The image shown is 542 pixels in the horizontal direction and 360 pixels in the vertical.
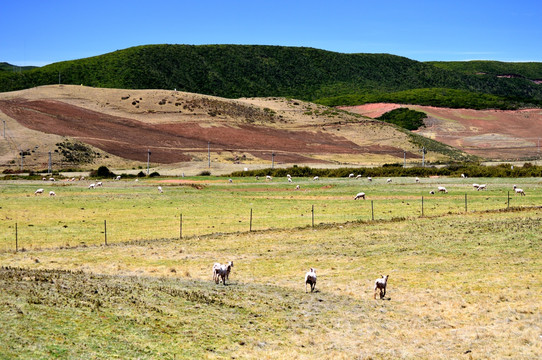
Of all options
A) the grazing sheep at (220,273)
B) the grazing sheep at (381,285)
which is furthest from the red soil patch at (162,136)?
the grazing sheep at (381,285)

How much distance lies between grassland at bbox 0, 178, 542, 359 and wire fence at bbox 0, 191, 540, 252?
385 millimetres

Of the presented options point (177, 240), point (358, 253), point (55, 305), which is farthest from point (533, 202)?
point (55, 305)

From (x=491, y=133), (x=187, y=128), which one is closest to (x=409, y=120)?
(x=491, y=133)

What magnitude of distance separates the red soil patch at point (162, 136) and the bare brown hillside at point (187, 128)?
0.22 meters

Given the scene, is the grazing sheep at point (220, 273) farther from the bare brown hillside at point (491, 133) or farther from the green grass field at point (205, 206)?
the bare brown hillside at point (491, 133)

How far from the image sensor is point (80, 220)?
50.3 m

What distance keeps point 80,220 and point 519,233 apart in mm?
32281

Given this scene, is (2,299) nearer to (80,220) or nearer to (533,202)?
(80,220)

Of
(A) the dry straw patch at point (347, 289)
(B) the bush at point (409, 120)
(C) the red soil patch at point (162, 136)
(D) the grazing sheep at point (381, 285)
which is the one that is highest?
(B) the bush at point (409, 120)

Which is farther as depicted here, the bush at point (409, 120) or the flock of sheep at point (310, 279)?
the bush at point (409, 120)

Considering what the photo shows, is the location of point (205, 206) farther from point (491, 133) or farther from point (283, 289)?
point (491, 133)

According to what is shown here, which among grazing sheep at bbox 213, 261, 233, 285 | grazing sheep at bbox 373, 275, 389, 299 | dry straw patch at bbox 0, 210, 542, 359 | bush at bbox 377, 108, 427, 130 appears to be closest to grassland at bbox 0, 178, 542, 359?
dry straw patch at bbox 0, 210, 542, 359

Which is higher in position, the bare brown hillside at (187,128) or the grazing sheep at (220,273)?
the bare brown hillside at (187,128)

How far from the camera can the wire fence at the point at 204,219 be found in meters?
41.7
